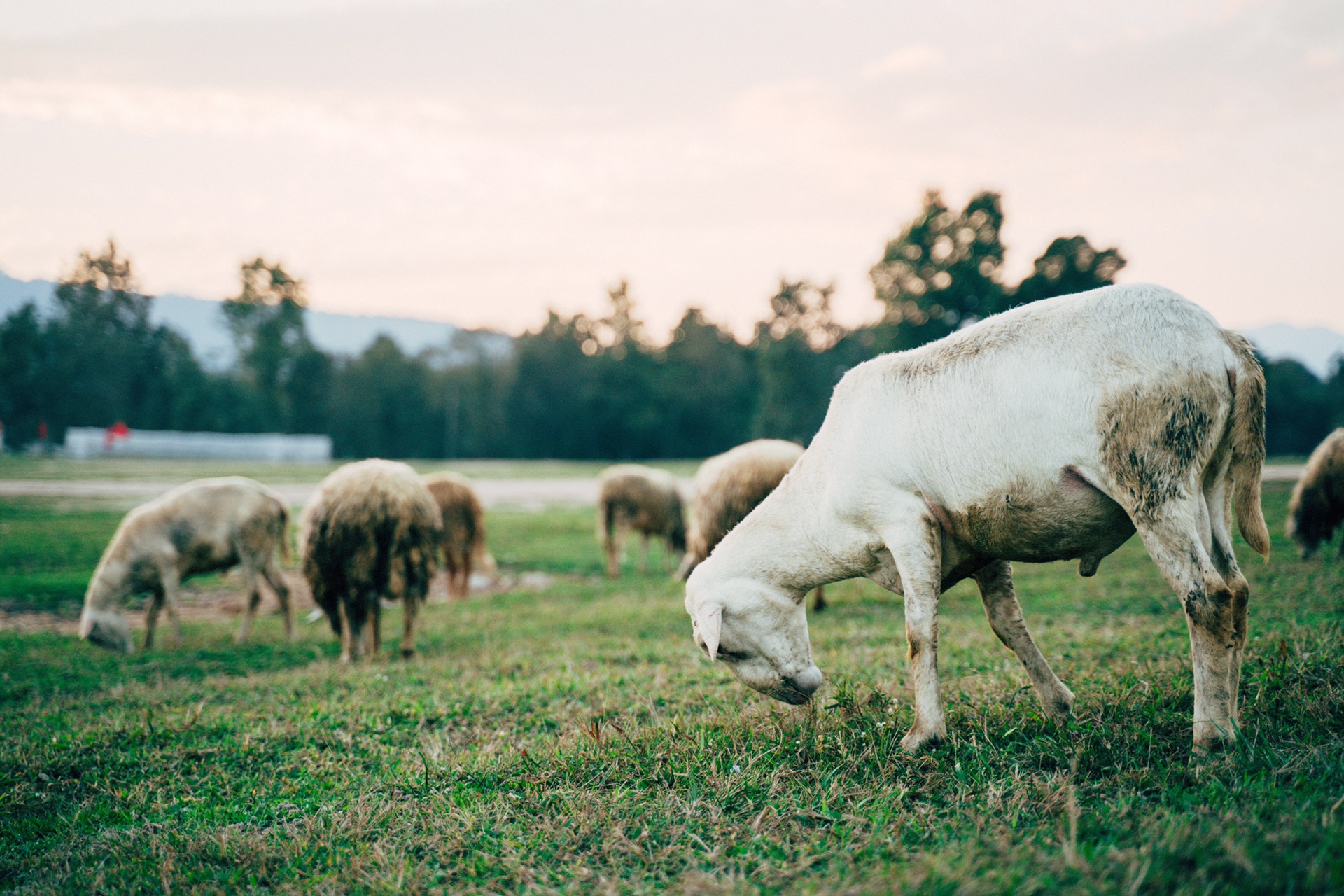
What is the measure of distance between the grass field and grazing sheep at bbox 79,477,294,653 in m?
2.68

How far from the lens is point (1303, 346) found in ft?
101

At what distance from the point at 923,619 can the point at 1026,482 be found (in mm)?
777

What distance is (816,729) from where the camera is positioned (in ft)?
12.4

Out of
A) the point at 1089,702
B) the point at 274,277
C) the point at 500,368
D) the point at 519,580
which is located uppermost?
the point at 274,277

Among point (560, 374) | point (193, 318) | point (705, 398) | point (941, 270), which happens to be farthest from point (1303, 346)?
point (193, 318)

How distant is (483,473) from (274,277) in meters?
29.6

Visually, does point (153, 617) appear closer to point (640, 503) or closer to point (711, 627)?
point (640, 503)

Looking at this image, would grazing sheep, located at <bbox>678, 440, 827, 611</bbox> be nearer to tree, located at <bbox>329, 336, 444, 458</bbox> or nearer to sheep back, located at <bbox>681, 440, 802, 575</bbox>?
sheep back, located at <bbox>681, 440, 802, 575</bbox>

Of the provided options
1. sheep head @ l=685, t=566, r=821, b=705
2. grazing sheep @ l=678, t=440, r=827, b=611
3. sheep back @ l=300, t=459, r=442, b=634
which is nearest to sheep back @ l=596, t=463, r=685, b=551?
grazing sheep @ l=678, t=440, r=827, b=611

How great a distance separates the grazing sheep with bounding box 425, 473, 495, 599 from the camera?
41.8ft

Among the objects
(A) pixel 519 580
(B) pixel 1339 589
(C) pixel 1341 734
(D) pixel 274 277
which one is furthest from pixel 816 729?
(D) pixel 274 277

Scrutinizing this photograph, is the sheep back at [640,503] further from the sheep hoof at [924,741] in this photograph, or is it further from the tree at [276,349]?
the tree at [276,349]

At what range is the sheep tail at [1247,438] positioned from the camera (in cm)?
308

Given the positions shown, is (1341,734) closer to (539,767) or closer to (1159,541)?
(1159,541)
